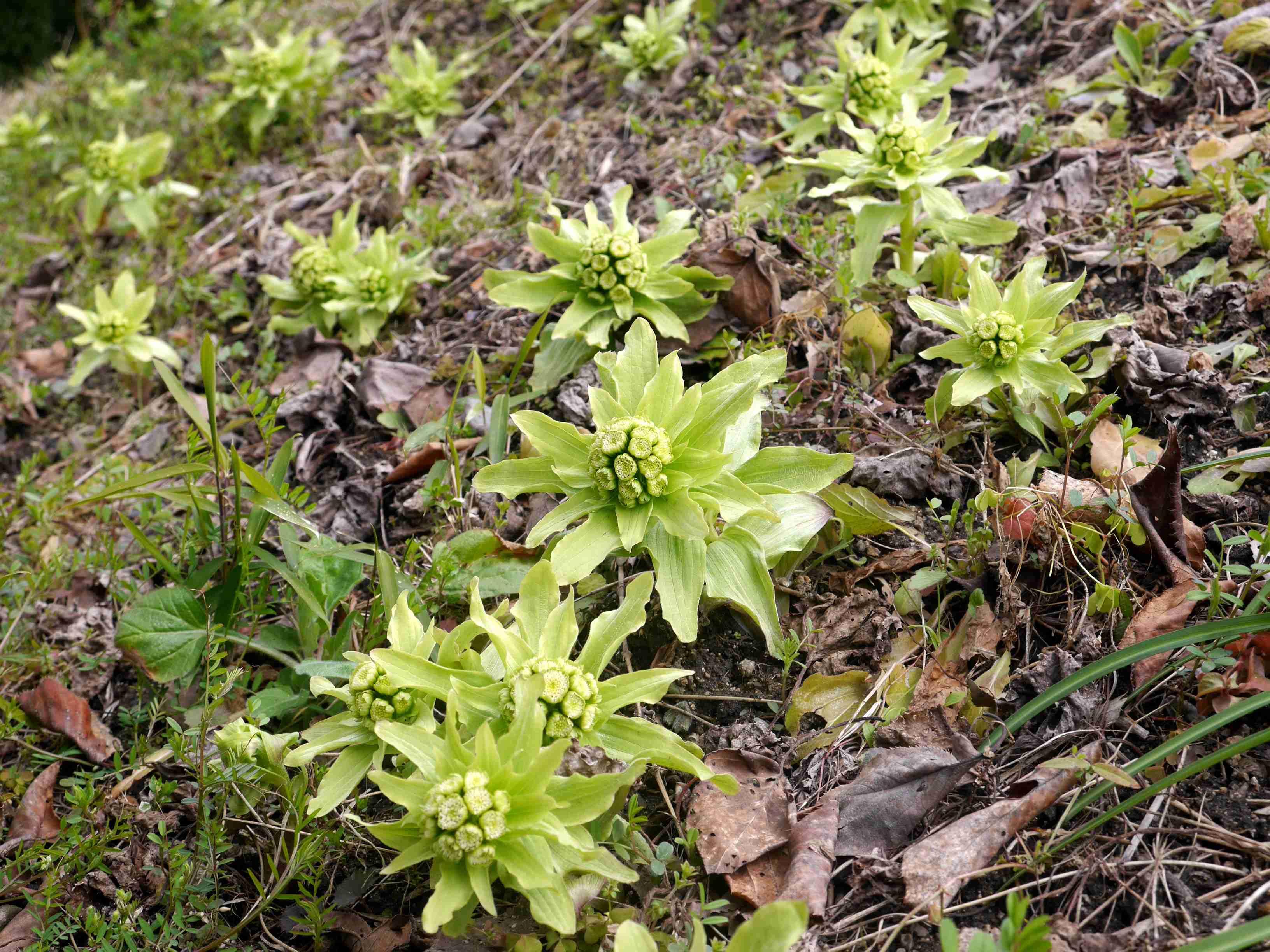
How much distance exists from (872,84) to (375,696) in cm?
297

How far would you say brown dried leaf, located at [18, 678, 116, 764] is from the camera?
291 cm

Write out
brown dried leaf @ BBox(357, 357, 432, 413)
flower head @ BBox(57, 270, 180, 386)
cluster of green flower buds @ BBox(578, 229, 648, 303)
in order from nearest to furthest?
cluster of green flower buds @ BBox(578, 229, 648, 303), brown dried leaf @ BBox(357, 357, 432, 413), flower head @ BBox(57, 270, 180, 386)

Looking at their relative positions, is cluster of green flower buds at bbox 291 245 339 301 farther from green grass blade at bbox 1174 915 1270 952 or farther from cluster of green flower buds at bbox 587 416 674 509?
green grass blade at bbox 1174 915 1270 952

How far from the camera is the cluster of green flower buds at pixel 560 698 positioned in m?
2.17

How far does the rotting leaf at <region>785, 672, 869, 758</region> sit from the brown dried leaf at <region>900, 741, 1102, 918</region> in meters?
0.37

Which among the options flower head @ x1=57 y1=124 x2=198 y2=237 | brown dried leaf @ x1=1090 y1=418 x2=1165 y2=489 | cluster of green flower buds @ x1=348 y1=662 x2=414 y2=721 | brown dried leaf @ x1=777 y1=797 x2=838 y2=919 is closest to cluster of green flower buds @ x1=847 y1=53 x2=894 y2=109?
brown dried leaf @ x1=1090 y1=418 x2=1165 y2=489

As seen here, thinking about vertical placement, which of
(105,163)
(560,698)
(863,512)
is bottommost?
(863,512)

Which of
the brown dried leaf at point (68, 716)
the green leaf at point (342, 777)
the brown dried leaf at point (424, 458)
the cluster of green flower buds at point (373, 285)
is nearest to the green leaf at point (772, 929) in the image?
the green leaf at point (342, 777)

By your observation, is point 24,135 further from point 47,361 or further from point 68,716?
point 68,716

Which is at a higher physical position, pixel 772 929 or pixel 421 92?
pixel 421 92

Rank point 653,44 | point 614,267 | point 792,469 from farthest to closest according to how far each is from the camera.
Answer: point 653,44, point 614,267, point 792,469

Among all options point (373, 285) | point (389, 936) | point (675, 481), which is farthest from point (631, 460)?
point (373, 285)

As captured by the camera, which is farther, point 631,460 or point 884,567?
point 884,567

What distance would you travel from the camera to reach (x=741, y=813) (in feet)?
7.56
